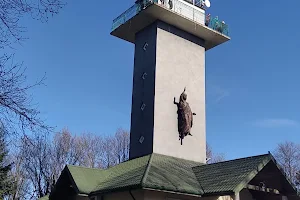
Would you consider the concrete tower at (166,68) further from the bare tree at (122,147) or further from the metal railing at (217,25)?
the bare tree at (122,147)

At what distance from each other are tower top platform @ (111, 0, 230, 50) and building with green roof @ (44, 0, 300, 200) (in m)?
0.05

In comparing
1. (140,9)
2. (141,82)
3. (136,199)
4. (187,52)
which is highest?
(140,9)

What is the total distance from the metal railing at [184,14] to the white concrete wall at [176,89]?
0.99 m

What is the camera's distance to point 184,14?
20328 mm

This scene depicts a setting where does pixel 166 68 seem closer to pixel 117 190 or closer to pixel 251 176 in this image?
pixel 117 190

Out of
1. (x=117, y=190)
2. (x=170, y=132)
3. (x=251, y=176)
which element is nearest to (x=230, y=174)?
(x=251, y=176)

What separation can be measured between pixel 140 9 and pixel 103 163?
19241mm

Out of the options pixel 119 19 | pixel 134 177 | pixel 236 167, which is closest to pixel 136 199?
pixel 134 177

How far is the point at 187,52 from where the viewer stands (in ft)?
68.1

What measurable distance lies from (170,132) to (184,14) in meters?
6.04

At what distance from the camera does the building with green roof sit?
48.7 feet

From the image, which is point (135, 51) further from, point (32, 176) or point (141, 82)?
point (32, 176)

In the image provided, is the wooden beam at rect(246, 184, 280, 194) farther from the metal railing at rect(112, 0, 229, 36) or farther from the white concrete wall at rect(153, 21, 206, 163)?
the metal railing at rect(112, 0, 229, 36)

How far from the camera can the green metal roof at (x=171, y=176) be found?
1422cm
